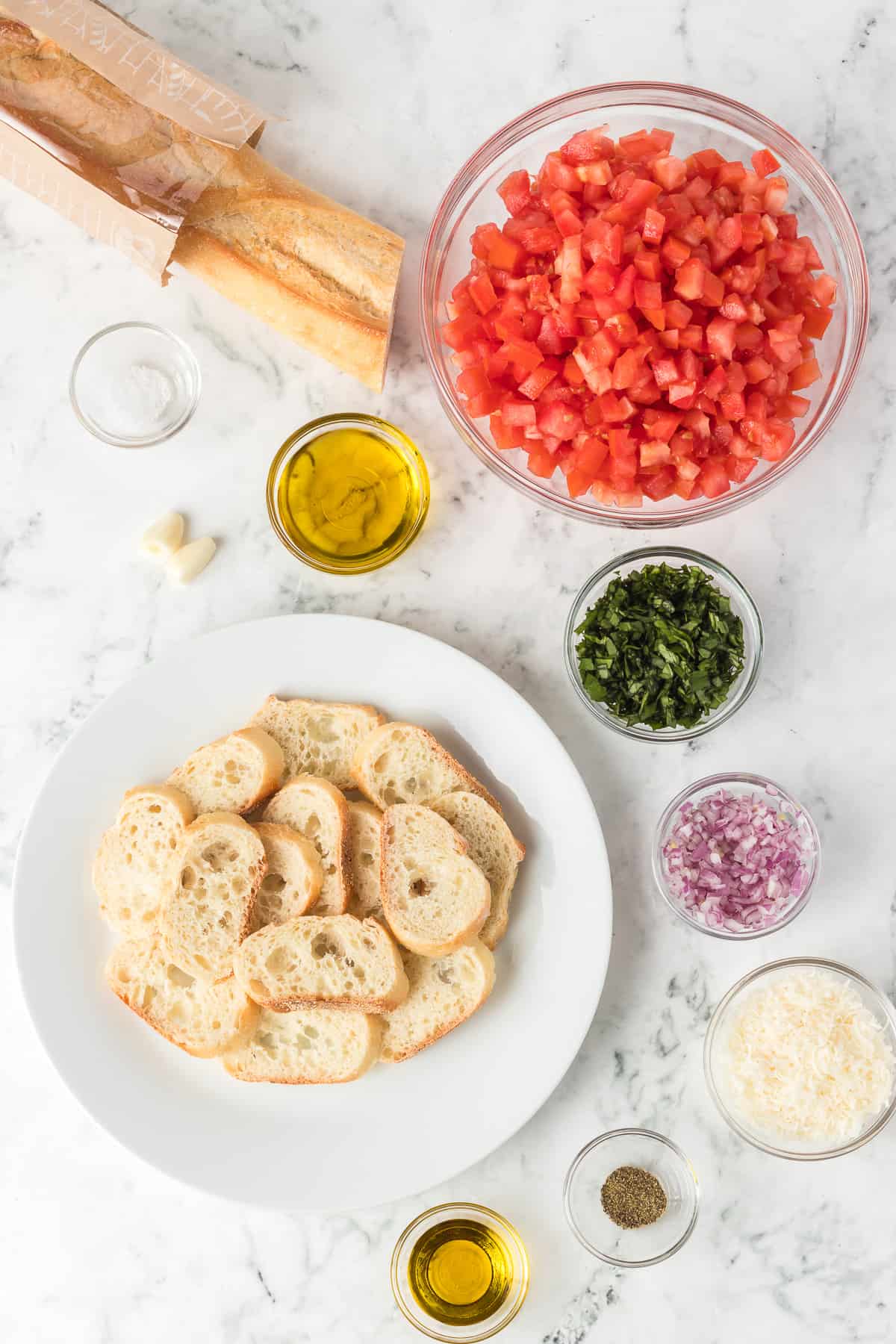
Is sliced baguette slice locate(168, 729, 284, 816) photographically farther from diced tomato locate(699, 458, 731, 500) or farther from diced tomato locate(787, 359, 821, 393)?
diced tomato locate(787, 359, 821, 393)

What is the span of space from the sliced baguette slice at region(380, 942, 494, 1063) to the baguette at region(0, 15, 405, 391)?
117 cm

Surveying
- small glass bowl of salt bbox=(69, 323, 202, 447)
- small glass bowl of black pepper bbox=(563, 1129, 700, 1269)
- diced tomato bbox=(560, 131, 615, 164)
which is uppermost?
diced tomato bbox=(560, 131, 615, 164)

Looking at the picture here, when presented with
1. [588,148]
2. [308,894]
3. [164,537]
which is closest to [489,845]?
[308,894]

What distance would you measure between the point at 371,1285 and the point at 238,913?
0.87 metres

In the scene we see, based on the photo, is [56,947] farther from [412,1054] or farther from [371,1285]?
[371,1285]

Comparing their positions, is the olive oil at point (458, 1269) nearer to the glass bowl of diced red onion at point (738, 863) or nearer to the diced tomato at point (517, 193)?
the glass bowl of diced red onion at point (738, 863)

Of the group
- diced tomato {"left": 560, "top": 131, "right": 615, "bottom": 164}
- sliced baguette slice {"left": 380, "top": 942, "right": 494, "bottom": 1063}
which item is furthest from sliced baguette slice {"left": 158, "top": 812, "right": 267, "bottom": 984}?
diced tomato {"left": 560, "top": 131, "right": 615, "bottom": 164}

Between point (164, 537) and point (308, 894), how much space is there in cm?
78

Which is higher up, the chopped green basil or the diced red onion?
the chopped green basil

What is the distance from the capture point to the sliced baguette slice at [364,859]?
204cm

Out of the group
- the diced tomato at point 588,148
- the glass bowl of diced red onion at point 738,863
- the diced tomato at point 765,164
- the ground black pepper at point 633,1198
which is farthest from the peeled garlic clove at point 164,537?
the ground black pepper at point 633,1198

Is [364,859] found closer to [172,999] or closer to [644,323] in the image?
[172,999]

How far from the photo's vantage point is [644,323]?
5.77 feet

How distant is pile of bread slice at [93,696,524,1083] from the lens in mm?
1972
